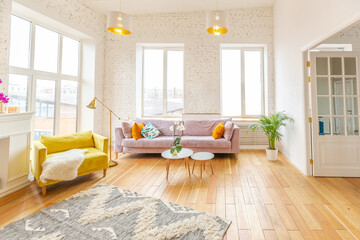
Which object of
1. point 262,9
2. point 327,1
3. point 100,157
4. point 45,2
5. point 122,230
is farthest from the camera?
point 262,9

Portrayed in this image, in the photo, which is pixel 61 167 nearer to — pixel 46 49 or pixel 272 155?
pixel 46 49

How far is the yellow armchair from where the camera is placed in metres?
2.47

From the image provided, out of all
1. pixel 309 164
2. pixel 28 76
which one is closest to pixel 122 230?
pixel 309 164

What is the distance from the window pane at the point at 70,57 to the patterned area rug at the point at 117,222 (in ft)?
12.0

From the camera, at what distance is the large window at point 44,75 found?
3438mm

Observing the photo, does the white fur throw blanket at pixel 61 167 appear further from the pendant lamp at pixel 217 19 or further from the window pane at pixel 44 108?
the pendant lamp at pixel 217 19

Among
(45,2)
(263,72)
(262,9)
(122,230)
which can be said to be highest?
(262,9)

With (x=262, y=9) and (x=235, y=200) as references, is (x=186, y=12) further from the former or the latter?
(x=235, y=200)

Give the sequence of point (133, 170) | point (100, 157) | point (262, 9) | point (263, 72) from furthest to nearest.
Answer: point (263, 72), point (262, 9), point (133, 170), point (100, 157)

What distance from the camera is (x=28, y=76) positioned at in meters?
3.65

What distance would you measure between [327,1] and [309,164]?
2.54m

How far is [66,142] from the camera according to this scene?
3.15m

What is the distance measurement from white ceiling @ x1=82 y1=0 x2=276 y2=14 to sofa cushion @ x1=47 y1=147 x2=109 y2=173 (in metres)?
4.07

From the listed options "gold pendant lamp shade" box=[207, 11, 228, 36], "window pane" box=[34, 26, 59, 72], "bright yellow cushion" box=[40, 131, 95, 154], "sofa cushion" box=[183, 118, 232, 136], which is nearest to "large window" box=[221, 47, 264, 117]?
"sofa cushion" box=[183, 118, 232, 136]
